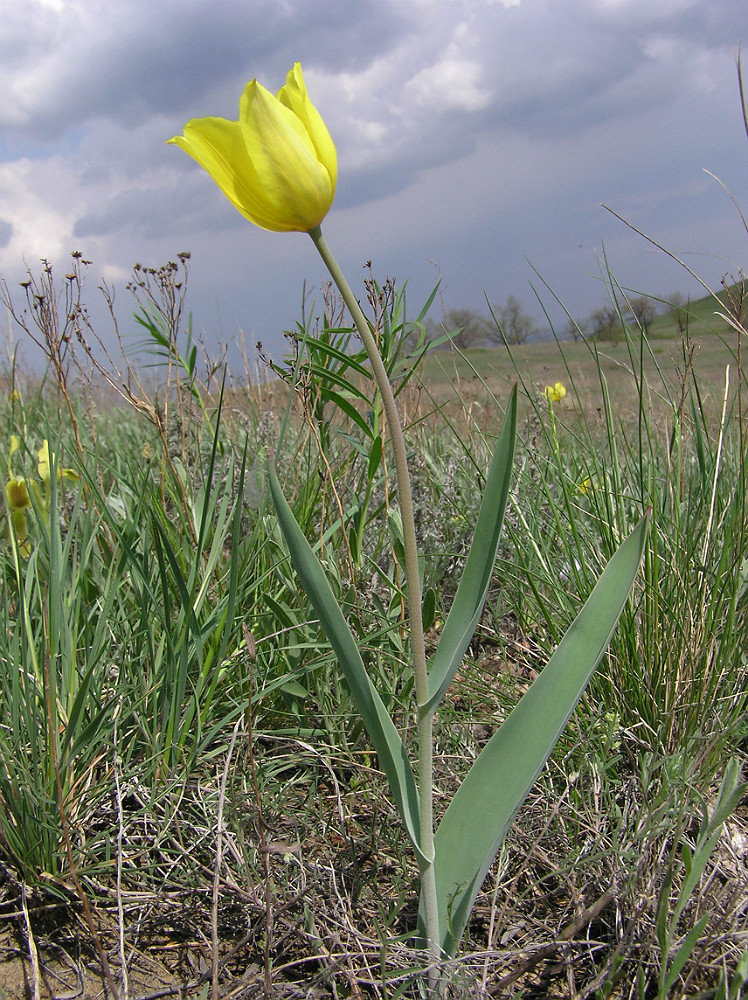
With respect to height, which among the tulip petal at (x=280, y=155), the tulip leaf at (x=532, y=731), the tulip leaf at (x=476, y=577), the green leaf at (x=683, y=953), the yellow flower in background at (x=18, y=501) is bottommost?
the green leaf at (x=683, y=953)

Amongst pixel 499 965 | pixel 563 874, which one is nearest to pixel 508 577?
pixel 563 874

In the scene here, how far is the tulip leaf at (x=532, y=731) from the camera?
35.0 inches

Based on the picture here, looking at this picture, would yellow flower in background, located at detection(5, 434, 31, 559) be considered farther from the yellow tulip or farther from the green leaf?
the green leaf

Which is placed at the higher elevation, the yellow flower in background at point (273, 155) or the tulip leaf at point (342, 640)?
the yellow flower in background at point (273, 155)

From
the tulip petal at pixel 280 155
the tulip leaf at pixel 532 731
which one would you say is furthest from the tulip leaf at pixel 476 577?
the tulip petal at pixel 280 155

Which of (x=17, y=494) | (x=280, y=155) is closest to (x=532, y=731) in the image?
(x=280, y=155)

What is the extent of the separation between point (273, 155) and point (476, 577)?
541 millimetres

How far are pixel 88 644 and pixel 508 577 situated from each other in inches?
36.6

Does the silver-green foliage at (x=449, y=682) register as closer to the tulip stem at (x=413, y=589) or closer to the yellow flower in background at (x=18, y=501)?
the tulip stem at (x=413, y=589)

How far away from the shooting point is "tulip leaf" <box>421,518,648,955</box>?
89 centimetres

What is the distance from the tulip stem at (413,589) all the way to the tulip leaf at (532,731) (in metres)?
0.04

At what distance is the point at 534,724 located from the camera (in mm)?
890

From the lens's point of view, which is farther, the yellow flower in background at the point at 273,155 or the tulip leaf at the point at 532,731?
the tulip leaf at the point at 532,731

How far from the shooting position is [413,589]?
81 centimetres
